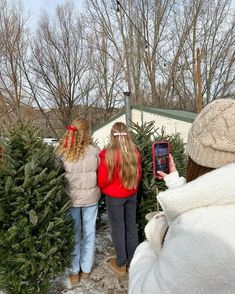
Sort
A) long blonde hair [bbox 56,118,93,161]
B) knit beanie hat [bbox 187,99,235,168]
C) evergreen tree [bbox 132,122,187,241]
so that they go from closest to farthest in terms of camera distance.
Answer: knit beanie hat [bbox 187,99,235,168] → long blonde hair [bbox 56,118,93,161] → evergreen tree [bbox 132,122,187,241]

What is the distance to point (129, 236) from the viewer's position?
176 inches

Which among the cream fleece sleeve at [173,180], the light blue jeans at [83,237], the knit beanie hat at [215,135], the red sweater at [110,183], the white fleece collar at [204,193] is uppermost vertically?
the knit beanie hat at [215,135]

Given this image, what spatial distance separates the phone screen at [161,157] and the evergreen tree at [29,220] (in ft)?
4.06

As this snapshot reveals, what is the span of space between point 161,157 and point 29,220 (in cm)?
177

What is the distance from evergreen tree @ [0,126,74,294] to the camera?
3543 millimetres

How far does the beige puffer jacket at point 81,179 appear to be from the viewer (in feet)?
13.1

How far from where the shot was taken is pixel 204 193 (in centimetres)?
104

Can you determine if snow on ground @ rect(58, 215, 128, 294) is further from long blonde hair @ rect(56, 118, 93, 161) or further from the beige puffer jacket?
long blonde hair @ rect(56, 118, 93, 161)

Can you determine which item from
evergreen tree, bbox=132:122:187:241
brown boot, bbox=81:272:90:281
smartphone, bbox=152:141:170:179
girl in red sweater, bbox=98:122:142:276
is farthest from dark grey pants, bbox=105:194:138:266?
evergreen tree, bbox=132:122:187:241

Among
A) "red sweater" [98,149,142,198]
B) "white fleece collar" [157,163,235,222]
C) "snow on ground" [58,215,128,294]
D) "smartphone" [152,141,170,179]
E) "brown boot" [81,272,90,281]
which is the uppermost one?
"white fleece collar" [157,163,235,222]

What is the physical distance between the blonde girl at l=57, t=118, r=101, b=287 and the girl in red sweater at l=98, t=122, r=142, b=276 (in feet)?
0.50

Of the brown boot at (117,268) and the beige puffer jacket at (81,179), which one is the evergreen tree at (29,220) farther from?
the brown boot at (117,268)

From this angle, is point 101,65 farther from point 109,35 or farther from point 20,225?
point 20,225

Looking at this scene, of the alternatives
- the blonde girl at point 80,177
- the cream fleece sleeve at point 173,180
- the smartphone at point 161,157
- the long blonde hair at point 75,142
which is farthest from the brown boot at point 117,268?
the cream fleece sleeve at point 173,180
